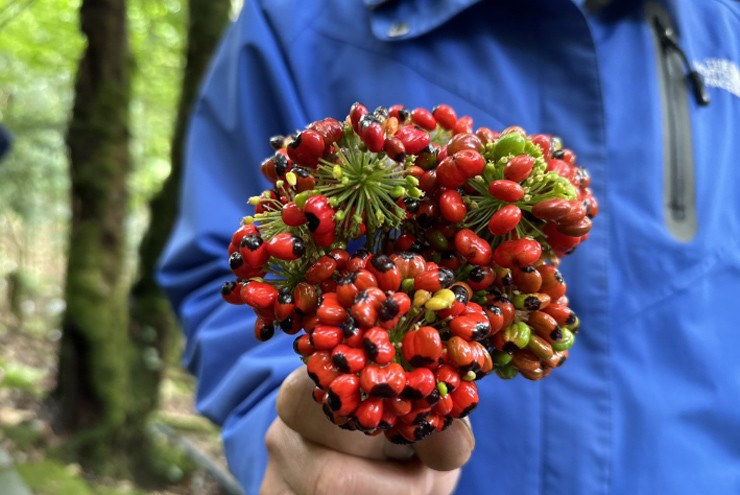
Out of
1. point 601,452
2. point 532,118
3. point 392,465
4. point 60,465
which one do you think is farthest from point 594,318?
point 60,465

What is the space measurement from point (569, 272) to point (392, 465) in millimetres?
718

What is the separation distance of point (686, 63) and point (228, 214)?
135 centimetres

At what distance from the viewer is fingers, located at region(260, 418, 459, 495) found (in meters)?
0.98

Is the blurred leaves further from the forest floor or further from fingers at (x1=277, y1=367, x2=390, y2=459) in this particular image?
fingers at (x1=277, y1=367, x2=390, y2=459)

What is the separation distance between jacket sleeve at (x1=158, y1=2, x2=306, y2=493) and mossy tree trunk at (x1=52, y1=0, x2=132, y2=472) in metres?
3.32

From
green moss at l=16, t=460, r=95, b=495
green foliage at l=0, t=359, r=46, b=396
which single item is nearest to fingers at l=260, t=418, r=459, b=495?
green moss at l=16, t=460, r=95, b=495

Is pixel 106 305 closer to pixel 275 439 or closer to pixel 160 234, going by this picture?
pixel 160 234

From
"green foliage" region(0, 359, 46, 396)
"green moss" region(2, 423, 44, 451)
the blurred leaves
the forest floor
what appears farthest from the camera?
the blurred leaves

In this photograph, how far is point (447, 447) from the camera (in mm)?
956

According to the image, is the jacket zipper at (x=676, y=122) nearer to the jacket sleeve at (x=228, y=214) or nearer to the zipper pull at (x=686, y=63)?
the zipper pull at (x=686, y=63)

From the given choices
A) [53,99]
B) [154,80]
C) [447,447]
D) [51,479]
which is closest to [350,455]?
[447,447]

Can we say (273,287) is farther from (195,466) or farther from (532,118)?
(195,466)

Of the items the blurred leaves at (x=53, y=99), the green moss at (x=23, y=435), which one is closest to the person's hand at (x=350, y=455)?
the green moss at (x=23, y=435)

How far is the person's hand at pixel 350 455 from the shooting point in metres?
0.97
